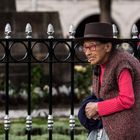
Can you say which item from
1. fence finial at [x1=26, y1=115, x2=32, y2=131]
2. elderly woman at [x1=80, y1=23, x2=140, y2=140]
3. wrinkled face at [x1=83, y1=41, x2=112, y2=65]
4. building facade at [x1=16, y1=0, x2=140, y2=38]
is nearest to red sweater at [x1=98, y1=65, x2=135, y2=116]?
→ elderly woman at [x1=80, y1=23, x2=140, y2=140]

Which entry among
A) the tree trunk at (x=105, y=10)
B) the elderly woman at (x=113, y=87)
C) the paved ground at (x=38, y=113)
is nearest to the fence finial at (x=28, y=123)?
the elderly woman at (x=113, y=87)

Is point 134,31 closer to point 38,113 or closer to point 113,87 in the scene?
point 113,87

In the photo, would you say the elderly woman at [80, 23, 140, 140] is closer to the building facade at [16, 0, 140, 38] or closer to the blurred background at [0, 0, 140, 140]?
the blurred background at [0, 0, 140, 140]

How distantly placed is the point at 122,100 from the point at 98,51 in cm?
38

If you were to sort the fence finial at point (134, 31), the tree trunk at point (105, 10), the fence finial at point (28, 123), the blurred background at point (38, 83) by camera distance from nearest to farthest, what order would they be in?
the fence finial at point (134, 31), the fence finial at point (28, 123), the blurred background at point (38, 83), the tree trunk at point (105, 10)

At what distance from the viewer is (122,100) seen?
181 inches

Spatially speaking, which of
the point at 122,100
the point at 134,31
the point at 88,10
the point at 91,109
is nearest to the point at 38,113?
the point at 134,31

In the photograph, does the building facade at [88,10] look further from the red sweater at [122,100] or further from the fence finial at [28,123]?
the red sweater at [122,100]

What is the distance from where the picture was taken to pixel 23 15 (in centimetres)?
1081

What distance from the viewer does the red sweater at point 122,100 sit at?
15.0ft

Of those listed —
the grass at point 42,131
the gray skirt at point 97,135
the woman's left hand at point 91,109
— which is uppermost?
the woman's left hand at point 91,109

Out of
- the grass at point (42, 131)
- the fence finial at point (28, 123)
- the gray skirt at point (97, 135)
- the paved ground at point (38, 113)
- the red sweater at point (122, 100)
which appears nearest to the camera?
the red sweater at point (122, 100)

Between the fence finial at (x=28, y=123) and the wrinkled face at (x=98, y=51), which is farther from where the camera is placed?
the fence finial at (x=28, y=123)

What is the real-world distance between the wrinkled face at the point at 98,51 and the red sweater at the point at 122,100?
0.62 ft
